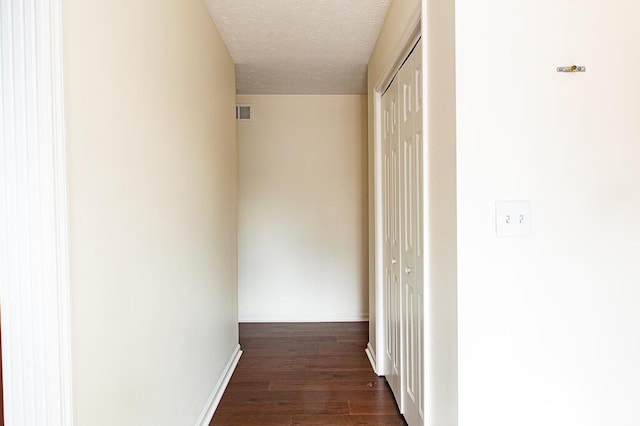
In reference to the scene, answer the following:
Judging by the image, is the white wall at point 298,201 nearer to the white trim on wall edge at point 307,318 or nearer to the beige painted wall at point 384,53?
the white trim on wall edge at point 307,318

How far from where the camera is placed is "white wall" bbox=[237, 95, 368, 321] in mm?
4145

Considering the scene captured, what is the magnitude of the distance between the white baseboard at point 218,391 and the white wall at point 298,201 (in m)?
1.11

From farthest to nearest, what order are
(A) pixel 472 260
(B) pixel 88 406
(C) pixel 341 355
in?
1. (C) pixel 341 355
2. (A) pixel 472 260
3. (B) pixel 88 406

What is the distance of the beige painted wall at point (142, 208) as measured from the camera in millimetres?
1038

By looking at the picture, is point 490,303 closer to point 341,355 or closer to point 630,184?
point 630,184

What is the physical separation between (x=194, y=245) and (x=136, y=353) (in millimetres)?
759

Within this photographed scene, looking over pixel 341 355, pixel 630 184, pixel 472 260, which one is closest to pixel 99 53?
pixel 472 260

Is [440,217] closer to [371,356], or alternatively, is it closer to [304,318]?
[371,356]

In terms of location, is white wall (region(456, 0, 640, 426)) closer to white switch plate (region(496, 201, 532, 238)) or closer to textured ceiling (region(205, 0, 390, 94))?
white switch plate (region(496, 201, 532, 238))

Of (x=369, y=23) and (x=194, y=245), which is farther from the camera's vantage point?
(x=369, y=23)

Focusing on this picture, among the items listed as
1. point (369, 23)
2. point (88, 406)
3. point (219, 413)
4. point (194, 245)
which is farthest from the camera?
point (369, 23)

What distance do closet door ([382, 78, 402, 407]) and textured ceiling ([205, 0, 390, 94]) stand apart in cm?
49

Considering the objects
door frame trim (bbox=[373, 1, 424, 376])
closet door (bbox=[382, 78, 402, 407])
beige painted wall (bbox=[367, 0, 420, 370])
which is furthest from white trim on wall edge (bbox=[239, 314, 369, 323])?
closet door (bbox=[382, 78, 402, 407])

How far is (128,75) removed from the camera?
1297mm
